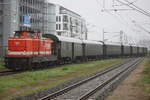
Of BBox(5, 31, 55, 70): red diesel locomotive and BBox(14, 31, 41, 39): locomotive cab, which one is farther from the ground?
BBox(14, 31, 41, 39): locomotive cab

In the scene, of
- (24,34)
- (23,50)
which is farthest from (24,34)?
(23,50)

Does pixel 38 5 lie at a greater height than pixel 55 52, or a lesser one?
greater

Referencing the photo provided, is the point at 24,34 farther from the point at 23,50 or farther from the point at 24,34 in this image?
the point at 23,50

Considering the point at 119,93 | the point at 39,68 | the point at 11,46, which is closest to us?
the point at 119,93

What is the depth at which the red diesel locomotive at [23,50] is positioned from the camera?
25.5 metres

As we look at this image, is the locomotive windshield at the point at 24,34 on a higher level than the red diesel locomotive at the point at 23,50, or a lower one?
higher

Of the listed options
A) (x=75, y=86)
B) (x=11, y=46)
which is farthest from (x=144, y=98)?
(x=11, y=46)

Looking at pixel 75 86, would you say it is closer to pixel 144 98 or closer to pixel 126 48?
pixel 144 98

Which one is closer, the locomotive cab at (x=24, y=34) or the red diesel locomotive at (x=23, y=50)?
the red diesel locomotive at (x=23, y=50)

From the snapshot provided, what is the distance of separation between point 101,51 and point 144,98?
45106mm

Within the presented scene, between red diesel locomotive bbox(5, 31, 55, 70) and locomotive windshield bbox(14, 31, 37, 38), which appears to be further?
locomotive windshield bbox(14, 31, 37, 38)

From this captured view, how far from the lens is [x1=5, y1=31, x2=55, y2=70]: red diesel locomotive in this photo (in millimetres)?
25484

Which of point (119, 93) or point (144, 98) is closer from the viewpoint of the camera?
point (144, 98)

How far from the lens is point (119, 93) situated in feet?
50.5
